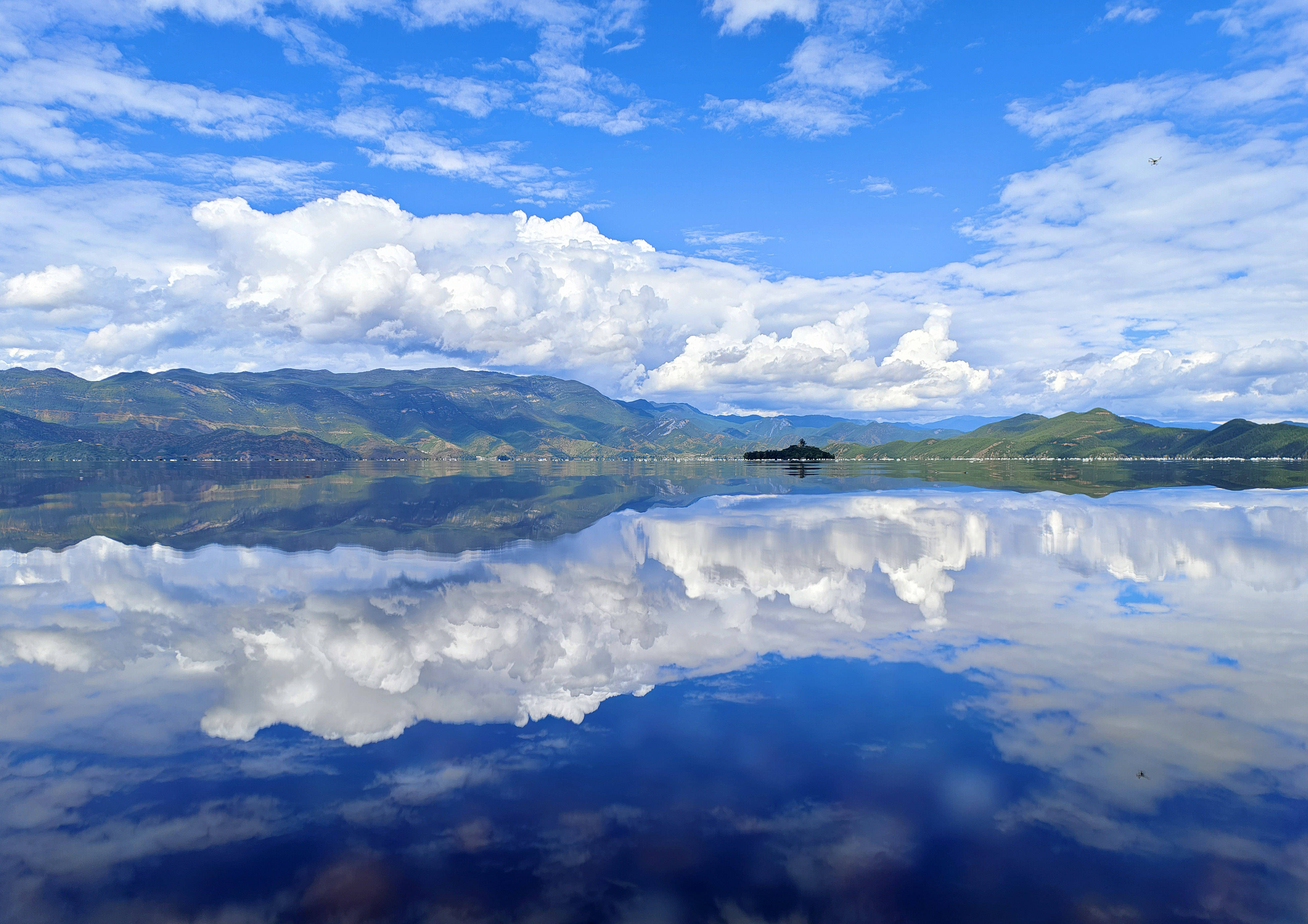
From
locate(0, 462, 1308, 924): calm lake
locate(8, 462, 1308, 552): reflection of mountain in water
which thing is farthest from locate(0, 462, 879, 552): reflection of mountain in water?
locate(0, 462, 1308, 924): calm lake

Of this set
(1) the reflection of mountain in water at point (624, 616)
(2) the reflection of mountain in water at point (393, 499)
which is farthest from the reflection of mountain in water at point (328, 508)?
(1) the reflection of mountain in water at point (624, 616)

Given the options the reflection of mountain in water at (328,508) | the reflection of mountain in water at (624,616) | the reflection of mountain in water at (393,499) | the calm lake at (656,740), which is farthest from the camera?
the reflection of mountain in water at (393,499)

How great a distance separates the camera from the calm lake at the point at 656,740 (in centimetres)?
1068

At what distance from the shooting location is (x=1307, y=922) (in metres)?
9.92

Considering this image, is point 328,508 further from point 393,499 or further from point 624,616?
point 624,616

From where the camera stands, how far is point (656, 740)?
15672mm

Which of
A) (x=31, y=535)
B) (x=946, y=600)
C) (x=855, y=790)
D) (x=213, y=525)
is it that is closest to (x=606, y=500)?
(x=213, y=525)

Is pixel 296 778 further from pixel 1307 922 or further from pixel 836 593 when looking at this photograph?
pixel 836 593

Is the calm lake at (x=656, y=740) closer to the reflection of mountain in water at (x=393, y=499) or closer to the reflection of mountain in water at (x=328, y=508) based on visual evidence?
the reflection of mountain in water at (x=328, y=508)

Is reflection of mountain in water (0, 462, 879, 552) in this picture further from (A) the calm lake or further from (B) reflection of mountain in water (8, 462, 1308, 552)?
(A) the calm lake

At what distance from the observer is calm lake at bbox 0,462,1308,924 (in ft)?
35.0

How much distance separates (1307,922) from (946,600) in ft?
63.9

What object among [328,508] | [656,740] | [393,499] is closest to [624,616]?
[656,740]

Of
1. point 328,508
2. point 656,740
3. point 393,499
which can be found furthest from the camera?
point 393,499
